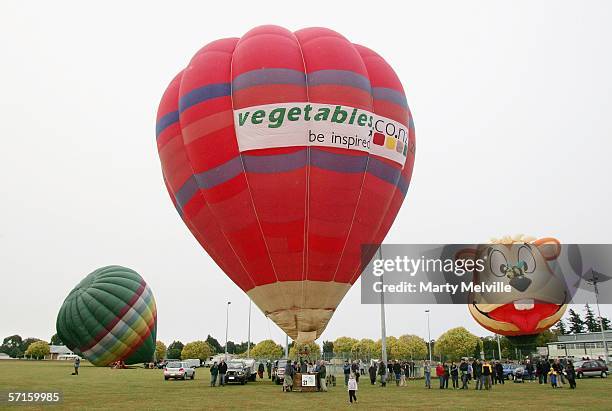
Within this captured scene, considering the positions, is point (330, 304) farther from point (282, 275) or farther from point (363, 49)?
point (363, 49)

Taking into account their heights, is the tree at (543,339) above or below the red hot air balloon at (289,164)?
below

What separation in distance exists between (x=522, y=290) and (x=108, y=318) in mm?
29230

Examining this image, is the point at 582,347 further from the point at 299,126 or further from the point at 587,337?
the point at 299,126

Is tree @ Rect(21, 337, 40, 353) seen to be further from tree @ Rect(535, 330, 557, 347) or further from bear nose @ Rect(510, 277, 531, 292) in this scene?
bear nose @ Rect(510, 277, 531, 292)

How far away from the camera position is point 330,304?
1734 cm

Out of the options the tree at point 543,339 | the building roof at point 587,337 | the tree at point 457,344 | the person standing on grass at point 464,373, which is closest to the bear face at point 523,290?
the tree at point 543,339

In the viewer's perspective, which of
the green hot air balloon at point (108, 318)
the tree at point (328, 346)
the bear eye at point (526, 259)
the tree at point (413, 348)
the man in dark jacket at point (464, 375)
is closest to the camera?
the man in dark jacket at point (464, 375)

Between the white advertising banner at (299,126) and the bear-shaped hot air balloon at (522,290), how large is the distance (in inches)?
723

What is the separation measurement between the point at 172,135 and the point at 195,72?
229cm

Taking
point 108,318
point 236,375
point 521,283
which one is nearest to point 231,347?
point 108,318

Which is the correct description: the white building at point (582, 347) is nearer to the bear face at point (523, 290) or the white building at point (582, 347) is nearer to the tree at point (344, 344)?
the tree at point (344, 344)

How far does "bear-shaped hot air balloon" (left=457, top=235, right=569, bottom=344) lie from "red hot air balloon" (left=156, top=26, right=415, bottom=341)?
1646cm

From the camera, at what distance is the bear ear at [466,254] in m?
33.6

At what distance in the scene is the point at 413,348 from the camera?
8438cm
